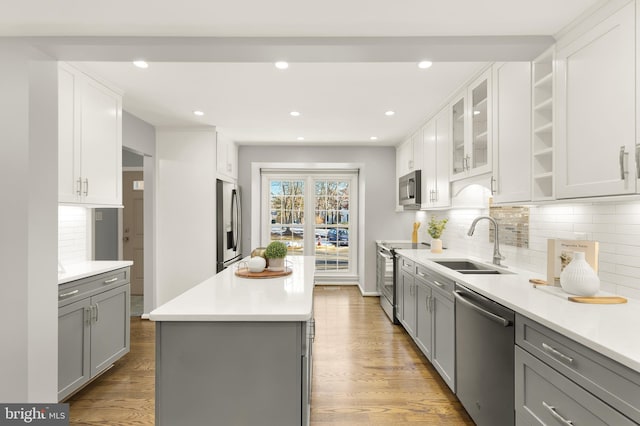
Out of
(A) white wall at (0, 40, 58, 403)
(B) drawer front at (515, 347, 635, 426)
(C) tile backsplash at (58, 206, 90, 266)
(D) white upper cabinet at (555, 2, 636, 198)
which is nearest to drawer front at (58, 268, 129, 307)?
(A) white wall at (0, 40, 58, 403)

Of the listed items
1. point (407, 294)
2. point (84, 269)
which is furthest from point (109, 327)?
point (407, 294)

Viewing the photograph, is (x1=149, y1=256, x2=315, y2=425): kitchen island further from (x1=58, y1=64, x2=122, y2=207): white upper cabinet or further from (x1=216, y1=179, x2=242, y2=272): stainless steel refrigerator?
(x1=216, y1=179, x2=242, y2=272): stainless steel refrigerator

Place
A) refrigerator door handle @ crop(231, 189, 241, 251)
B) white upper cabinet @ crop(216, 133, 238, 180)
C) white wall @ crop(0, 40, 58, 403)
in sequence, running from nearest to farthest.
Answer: white wall @ crop(0, 40, 58, 403)
white upper cabinet @ crop(216, 133, 238, 180)
refrigerator door handle @ crop(231, 189, 241, 251)

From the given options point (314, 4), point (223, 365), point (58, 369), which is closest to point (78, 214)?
point (58, 369)

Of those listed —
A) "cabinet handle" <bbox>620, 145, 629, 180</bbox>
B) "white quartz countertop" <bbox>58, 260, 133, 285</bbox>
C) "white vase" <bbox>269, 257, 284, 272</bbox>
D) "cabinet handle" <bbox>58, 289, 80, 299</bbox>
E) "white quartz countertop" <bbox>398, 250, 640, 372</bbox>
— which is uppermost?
"cabinet handle" <bbox>620, 145, 629, 180</bbox>

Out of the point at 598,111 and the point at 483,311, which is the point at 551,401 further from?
the point at 598,111

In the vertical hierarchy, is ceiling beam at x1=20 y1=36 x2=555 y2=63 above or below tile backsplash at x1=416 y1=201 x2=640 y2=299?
above

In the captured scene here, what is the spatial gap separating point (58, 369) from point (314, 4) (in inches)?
108

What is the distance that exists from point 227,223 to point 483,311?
353 centimetres

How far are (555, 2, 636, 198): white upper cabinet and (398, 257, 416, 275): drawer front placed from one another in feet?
5.50

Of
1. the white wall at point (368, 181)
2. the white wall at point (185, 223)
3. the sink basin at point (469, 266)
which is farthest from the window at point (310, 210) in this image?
the sink basin at point (469, 266)

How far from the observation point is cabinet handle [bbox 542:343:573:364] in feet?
4.19

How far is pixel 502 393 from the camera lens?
1.72 m

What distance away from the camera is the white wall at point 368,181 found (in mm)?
5410
